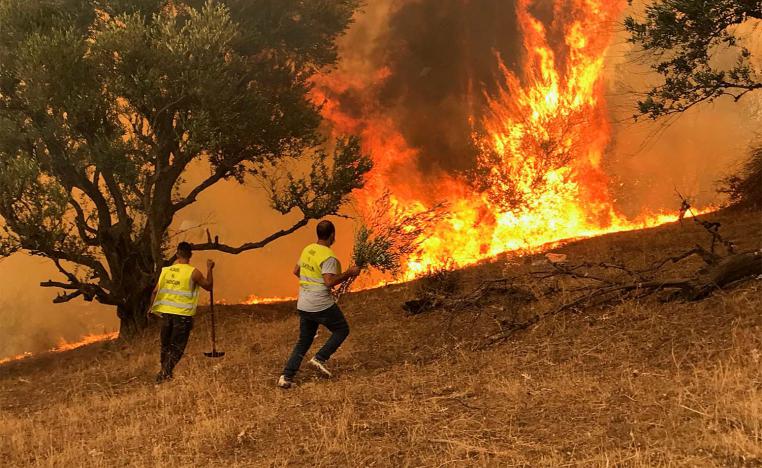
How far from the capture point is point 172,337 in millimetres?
10125

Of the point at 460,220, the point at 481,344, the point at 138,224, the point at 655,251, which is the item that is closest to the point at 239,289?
the point at 460,220

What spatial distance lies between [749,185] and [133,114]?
20.0 meters

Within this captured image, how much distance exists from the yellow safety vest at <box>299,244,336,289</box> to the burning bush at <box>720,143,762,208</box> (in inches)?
665

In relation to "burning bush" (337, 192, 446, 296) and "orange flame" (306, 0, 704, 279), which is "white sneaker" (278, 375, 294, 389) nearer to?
"burning bush" (337, 192, 446, 296)

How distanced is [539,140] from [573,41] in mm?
6207

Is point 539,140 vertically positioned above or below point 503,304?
above

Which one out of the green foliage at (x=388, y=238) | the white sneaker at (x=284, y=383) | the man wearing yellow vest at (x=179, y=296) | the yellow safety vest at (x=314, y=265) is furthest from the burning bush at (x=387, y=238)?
the white sneaker at (x=284, y=383)

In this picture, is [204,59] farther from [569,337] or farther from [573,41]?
[573,41]

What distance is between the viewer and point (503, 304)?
12.3 m

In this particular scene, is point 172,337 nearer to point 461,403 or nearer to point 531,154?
point 461,403

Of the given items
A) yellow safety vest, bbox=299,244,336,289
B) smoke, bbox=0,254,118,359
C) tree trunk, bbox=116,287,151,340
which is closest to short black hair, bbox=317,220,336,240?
yellow safety vest, bbox=299,244,336,289

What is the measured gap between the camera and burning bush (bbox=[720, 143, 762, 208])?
20078 mm

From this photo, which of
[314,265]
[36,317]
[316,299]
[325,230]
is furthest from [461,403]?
[36,317]

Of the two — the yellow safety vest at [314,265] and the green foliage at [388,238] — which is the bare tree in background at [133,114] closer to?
the green foliage at [388,238]
